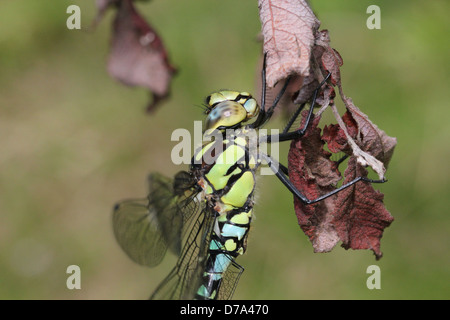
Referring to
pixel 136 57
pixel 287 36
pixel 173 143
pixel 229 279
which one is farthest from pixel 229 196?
pixel 173 143

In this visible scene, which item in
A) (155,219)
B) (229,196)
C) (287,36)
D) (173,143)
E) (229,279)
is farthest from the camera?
(173,143)

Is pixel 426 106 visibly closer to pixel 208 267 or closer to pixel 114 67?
pixel 208 267

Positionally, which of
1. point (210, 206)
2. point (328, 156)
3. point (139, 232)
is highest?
point (328, 156)

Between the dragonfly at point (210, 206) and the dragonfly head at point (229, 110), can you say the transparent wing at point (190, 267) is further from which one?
the dragonfly head at point (229, 110)

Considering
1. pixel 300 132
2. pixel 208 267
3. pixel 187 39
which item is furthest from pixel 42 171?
pixel 300 132

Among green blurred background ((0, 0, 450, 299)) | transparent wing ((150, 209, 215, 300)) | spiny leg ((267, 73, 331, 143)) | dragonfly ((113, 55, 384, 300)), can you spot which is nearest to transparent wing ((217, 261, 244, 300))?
dragonfly ((113, 55, 384, 300))

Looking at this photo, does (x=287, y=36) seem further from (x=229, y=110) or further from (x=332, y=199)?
(x=332, y=199)

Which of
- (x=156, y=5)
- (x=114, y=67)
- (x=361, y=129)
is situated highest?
(x=156, y=5)

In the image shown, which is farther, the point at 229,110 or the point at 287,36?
the point at 229,110
